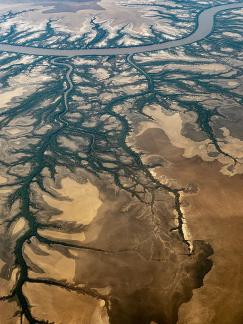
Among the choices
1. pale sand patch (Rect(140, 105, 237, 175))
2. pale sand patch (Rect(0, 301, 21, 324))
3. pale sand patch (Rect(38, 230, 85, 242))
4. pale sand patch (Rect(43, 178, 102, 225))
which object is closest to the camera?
pale sand patch (Rect(0, 301, 21, 324))

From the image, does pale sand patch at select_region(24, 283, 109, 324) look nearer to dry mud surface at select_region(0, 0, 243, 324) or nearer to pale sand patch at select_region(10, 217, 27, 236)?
dry mud surface at select_region(0, 0, 243, 324)

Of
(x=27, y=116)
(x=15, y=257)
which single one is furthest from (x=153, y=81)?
(x=15, y=257)

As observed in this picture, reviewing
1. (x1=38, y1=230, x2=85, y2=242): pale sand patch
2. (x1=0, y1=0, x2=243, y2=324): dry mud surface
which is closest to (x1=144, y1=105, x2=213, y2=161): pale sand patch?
(x1=0, y1=0, x2=243, y2=324): dry mud surface

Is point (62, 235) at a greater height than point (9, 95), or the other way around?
point (62, 235)

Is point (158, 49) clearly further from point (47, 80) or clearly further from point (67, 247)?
point (67, 247)

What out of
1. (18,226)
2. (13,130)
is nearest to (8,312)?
(18,226)

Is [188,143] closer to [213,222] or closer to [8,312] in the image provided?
[213,222]

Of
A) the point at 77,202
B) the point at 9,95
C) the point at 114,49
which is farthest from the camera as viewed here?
the point at 114,49
